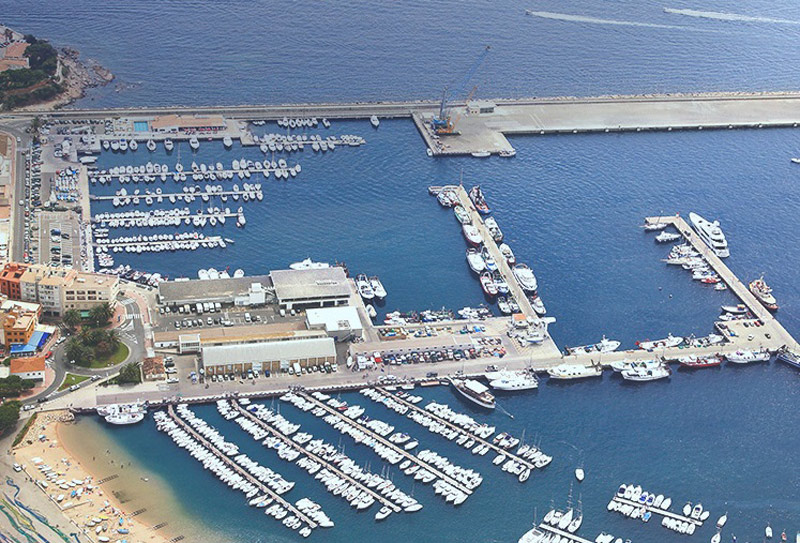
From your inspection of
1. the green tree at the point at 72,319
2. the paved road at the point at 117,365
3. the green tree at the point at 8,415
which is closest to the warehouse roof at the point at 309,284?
the paved road at the point at 117,365

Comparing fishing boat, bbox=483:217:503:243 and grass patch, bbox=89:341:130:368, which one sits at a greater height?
fishing boat, bbox=483:217:503:243

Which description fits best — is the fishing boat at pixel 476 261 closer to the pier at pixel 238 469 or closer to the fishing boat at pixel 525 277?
the fishing boat at pixel 525 277

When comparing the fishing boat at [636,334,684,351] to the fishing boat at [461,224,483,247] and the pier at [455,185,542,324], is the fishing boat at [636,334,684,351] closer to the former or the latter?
the pier at [455,185,542,324]

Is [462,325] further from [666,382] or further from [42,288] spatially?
[42,288]

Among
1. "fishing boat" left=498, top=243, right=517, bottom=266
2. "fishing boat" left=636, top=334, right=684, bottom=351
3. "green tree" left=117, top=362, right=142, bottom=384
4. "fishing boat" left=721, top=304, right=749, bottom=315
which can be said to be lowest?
"green tree" left=117, top=362, right=142, bottom=384

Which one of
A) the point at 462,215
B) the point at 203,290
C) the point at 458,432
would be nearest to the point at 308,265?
the point at 203,290

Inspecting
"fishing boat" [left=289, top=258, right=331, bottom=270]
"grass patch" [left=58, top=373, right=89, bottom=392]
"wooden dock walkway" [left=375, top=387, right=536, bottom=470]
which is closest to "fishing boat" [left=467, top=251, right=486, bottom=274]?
"fishing boat" [left=289, top=258, right=331, bottom=270]
